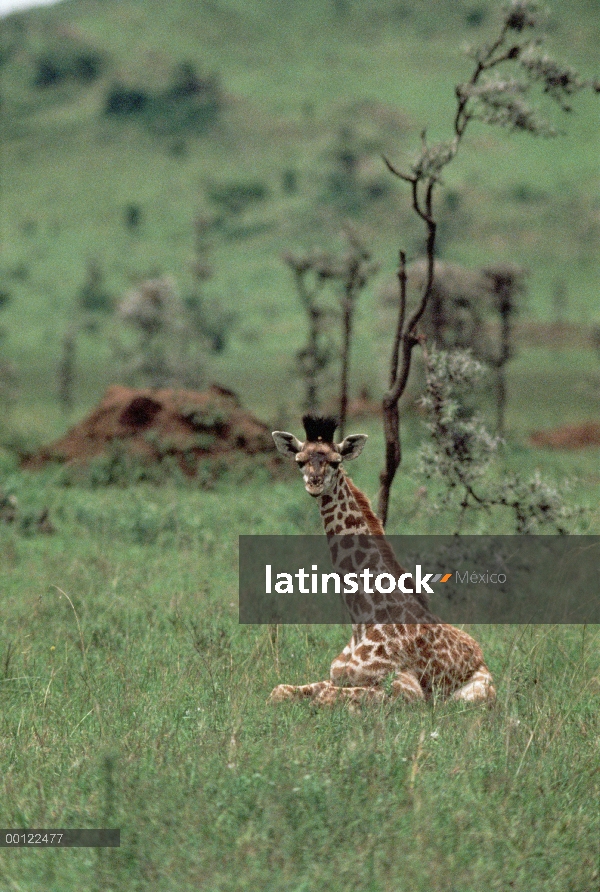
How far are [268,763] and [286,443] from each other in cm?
296

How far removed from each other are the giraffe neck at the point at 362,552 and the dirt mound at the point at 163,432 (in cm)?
1210

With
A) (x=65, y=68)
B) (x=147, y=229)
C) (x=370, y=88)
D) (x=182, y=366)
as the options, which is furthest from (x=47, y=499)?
(x=65, y=68)

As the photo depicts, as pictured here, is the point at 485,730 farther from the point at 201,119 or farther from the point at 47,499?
the point at 201,119

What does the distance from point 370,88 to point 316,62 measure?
18764 mm

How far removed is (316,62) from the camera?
552 ft

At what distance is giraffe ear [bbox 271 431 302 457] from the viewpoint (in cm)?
863

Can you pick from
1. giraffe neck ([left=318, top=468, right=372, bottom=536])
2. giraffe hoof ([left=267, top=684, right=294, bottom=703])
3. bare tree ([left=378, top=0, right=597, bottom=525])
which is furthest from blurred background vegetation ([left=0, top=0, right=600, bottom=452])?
giraffe hoof ([left=267, top=684, right=294, bottom=703])

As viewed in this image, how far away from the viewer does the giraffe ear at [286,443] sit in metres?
8.63

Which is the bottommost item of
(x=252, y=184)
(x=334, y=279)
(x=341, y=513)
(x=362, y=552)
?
(x=362, y=552)

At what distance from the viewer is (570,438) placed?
101 ft

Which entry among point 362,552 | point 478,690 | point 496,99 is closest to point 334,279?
point 496,99

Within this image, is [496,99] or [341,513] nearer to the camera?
[341,513]

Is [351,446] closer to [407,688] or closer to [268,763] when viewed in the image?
[407,688]

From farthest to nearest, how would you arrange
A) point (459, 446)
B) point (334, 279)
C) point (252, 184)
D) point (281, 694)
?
point (252, 184)
point (334, 279)
point (459, 446)
point (281, 694)
